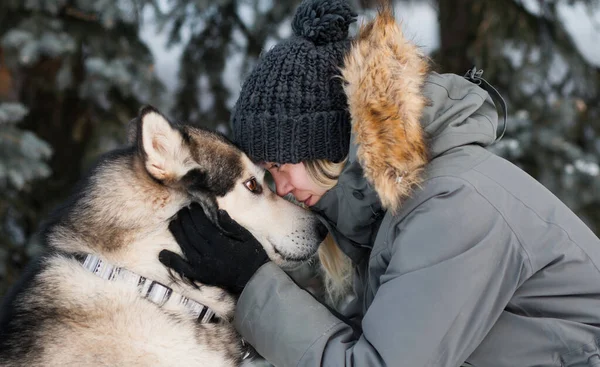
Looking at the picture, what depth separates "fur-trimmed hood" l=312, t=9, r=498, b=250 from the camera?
1.84 metres

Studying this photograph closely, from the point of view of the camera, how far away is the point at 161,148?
6.65 feet

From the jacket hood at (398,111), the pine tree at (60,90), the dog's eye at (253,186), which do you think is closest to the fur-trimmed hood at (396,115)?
the jacket hood at (398,111)

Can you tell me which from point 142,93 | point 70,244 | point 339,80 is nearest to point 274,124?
point 339,80

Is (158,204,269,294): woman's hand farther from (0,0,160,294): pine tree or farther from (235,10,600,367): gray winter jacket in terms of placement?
(0,0,160,294): pine tree

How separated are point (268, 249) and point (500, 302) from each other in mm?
823

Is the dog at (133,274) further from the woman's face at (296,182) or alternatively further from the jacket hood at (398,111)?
the jacket hood at (398,111)

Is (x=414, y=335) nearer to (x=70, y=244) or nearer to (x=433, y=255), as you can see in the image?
(x=433, y=255)

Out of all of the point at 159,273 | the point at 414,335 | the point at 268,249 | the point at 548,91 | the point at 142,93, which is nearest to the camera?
the point at 414,335

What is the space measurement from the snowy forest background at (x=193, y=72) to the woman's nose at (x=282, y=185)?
5.81 feet

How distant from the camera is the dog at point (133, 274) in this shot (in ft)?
6.29

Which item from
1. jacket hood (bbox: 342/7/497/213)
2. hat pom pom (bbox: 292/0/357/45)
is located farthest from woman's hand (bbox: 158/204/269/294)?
hat pom pom (bbox: 292/0/357/45)

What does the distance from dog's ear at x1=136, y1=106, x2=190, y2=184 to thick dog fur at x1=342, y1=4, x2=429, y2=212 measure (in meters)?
0.54

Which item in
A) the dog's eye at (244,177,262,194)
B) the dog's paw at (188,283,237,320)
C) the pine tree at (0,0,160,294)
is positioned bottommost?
the pine tree at (0,0,160,294)

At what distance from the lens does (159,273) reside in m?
2.07
